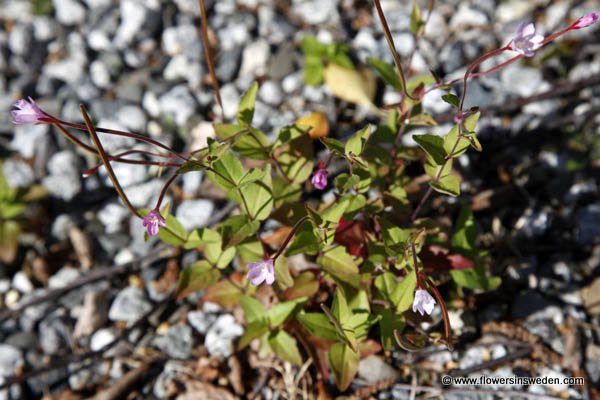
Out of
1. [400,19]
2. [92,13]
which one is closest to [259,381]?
[400,19]

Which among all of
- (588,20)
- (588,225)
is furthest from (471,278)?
(588,20)

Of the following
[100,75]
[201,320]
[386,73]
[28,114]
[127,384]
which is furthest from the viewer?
[100,75]

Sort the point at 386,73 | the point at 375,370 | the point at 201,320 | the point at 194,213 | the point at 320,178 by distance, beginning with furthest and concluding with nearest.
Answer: the point at 194,213
the point at 201,320
the point at 375,370
the point at 386,73
the point at 320,178

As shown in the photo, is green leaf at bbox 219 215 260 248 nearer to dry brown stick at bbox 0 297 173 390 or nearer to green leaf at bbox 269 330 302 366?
green leaf at bbox 269 330 302 366

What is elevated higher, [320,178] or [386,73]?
[386,73]

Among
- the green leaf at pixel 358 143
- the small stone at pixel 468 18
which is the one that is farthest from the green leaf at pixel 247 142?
the small stone at pixel 468 18

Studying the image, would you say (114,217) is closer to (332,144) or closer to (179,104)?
(179,104)

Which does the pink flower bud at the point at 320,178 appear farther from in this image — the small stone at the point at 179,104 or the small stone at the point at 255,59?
the small stone at the point at 255,59

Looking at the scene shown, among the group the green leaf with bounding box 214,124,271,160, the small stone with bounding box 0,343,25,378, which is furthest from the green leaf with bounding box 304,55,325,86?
the small stone with bounding box 0,343,25,378
